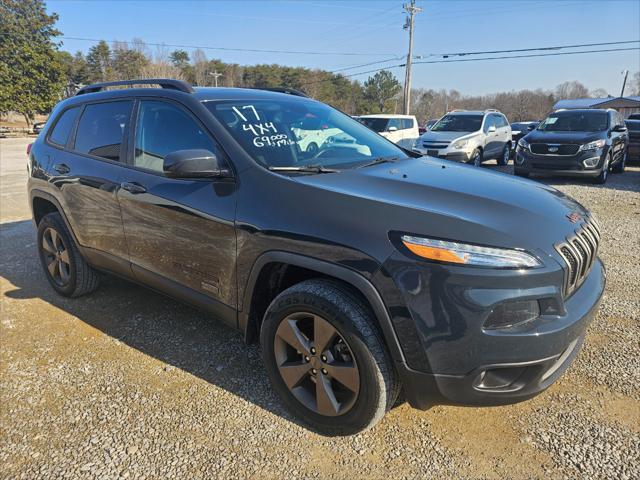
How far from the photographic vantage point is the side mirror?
2.34 metres

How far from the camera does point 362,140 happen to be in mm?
3242

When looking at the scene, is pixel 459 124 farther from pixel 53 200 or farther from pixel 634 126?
pixel 53 200

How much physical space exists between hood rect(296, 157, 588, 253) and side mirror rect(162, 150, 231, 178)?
1.61 ft

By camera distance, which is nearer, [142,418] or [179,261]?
[142,418]

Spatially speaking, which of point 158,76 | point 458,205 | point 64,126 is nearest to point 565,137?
point 458,205

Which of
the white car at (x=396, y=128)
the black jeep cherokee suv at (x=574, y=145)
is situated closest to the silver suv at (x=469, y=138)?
the black jeep cherokee suv at (x=574, y=145)

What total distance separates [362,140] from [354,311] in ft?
5.36

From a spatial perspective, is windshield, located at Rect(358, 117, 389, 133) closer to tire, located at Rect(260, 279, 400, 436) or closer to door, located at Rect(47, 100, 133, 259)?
door, located at Rect(47, 100, 133, 259)

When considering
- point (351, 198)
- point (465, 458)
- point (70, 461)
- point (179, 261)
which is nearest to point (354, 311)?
point (351, 198)

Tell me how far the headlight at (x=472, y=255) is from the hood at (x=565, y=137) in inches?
366

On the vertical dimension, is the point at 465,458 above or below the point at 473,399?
below

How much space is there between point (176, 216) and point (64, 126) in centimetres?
195

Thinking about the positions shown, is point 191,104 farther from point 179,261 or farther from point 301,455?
point 301,455

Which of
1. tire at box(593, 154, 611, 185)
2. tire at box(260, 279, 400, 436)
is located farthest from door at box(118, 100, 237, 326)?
tire at box(593, 154, 611, 185)
